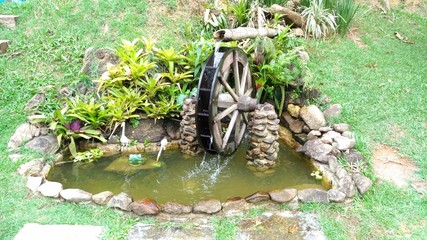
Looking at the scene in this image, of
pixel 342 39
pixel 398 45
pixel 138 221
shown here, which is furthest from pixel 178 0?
pixel 138 221

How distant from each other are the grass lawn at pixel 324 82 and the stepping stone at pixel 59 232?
85mm

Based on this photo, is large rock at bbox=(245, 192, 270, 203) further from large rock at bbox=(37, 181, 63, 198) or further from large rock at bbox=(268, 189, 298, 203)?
large rock at bbox=(37, 181, 63, 198)

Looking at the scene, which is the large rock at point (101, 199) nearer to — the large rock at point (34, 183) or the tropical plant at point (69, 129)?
the large rock at point (34, 183)

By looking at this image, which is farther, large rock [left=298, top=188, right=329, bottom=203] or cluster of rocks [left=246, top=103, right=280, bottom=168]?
cluster of rocks [left=246, top=103, right=280, bottom=168]

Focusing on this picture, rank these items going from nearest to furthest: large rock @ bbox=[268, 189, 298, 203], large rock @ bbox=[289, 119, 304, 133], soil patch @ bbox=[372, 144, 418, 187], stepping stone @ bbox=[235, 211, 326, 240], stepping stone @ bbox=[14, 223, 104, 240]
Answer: stepping stone @ bbox=[14, 223, 104, 240] → stepping stone @ bbox=[235, 211, 326, 240] → large rock @ bbox=[268, 189, 298, 203] → soil patch @ bbox=[372, 144, 418, 187] → large rock @ bbox=[289, 119, 304, 133]

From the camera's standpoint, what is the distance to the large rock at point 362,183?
12.9 ft

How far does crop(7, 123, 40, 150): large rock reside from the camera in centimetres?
462

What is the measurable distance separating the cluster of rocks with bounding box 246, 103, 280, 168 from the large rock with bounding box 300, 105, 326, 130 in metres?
0.53

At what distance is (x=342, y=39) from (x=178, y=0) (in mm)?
2823

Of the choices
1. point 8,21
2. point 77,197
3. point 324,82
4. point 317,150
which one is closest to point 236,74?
point 317,150

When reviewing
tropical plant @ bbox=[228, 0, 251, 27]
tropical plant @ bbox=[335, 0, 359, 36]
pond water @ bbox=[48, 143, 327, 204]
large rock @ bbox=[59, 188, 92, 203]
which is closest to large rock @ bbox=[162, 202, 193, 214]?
pond water @ bbox=[48, 143, 327, 204]

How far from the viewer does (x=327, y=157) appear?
4.53m

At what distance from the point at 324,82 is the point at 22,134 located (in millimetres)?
3912

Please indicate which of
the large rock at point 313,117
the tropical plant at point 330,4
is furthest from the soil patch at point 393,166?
the tropical plant at point 330,4
